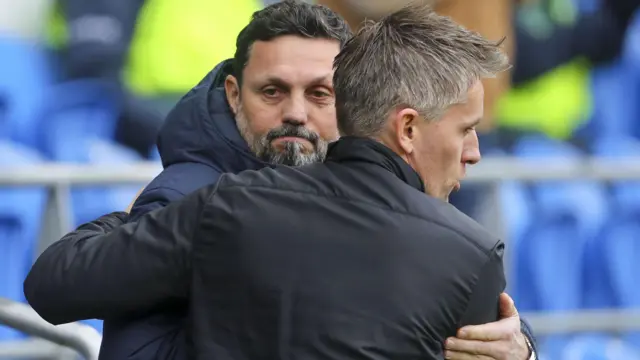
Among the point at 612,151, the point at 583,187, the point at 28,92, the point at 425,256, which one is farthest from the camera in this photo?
the point at 612,151

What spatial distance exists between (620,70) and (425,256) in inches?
184

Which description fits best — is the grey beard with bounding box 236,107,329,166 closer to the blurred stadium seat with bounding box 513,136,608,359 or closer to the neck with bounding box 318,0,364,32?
the neck with bounding box 318,0,364,32

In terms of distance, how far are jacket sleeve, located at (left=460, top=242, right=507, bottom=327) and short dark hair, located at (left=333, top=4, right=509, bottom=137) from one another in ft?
0.86

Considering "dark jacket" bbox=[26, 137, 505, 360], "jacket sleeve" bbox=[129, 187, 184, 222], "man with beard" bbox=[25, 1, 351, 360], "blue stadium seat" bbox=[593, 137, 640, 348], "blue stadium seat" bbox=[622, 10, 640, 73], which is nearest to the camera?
"dark jacket" bbox=[26, 137, 505, 360]

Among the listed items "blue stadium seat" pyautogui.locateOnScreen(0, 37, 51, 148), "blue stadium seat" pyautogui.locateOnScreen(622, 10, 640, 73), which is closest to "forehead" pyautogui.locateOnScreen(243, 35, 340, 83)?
"blue stadium seat" pyautogui.locateOnScreen(0, 37, 51, 148)

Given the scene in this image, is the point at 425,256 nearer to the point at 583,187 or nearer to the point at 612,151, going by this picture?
the point at 583,187

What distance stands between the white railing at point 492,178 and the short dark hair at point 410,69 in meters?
2.58

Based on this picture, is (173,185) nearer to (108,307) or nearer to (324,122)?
(108,307)

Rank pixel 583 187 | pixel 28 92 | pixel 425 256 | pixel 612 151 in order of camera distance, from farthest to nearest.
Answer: pixel 612 151 < pixel 583 187 < pixel 28 92 < pixel 425 256

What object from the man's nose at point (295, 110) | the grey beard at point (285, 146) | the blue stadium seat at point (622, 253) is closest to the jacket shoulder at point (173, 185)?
the grey beard at point (285, 146)

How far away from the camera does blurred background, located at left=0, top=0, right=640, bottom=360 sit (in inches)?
195

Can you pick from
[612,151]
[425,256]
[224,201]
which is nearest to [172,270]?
[224,201]

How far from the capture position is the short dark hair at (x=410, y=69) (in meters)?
2.13

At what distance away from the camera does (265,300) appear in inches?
80.7
